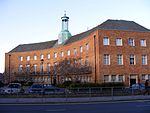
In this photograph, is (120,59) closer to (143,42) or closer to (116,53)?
(116,53)

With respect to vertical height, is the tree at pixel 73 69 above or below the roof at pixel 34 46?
below

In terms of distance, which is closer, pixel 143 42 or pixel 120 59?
pixel 120 59

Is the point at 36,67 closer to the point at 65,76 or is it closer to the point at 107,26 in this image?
the point at 65,76

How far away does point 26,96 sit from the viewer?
90.1 ft

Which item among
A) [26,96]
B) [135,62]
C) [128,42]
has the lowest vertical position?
[26,96]

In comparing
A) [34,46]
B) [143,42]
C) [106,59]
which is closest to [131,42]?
[143,42]

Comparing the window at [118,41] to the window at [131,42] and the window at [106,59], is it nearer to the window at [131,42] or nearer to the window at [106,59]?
the window at [131,42]

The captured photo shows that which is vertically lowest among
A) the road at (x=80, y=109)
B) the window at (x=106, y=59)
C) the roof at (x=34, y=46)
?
the road at (x=80, y=109)

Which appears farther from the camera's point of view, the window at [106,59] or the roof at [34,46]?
the roof at [34,46]

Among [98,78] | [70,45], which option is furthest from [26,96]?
[70,45]

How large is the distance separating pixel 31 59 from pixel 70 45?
76.9 ft

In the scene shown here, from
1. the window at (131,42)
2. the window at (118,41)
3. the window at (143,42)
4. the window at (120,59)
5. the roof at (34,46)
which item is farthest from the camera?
the roof at (34,46)

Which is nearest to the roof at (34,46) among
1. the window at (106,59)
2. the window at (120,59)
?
the window at (106,59)

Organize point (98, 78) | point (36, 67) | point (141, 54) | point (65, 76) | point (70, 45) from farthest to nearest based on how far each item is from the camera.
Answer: point (36, 67)
point (70, 45)
point (65, 76)
point (141, 54)
point (98, 78)
